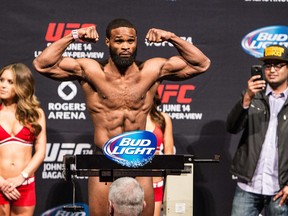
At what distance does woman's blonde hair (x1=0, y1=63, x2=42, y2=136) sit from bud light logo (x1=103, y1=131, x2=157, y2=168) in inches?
64.7

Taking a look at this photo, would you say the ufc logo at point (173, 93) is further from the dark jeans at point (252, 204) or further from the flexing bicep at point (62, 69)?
the flexing bicep at point (62, 69)

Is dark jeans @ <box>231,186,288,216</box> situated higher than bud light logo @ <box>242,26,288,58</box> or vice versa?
bud light logo @ <box>242,26,288,58</box>

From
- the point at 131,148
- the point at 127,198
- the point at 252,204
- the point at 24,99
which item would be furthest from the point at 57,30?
the point at 127,198

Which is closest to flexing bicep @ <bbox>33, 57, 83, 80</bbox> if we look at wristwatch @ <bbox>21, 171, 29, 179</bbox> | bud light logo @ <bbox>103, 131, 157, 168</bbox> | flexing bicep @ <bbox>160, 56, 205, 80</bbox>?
flexing bicep @ <bbox>160, 56, 205, 80</bbox>

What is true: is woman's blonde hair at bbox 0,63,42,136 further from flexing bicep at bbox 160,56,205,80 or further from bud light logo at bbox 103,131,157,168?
bud light logo at bbox 103,131,157,168

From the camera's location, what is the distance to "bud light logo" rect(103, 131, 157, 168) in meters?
3.76

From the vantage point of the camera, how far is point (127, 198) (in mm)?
3045

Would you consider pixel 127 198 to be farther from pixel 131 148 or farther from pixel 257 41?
pixel 257 41

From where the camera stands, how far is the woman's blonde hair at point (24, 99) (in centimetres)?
527

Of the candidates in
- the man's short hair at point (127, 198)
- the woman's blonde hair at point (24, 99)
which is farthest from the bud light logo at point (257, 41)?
the man's short hair at point (127, 198)

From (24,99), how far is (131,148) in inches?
69.9

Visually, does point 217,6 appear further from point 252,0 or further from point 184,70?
point 184,70

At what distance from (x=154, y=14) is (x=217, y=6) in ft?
1.89

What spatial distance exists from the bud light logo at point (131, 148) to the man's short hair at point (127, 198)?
25.1 inches
